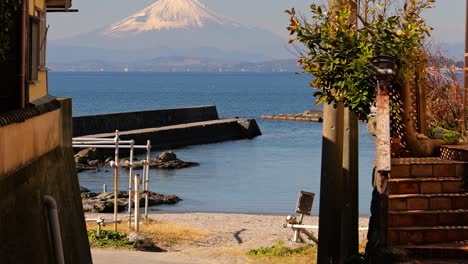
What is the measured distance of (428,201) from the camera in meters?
12.8

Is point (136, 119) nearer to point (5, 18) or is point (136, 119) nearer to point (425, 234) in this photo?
point (5, 18)

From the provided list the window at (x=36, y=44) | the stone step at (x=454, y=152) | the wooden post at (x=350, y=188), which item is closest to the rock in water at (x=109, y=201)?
the window at (x=36, y=44)

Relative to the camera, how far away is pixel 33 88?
52.0 feet

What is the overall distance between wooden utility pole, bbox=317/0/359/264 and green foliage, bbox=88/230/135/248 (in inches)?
211

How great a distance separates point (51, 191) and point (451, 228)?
496 centimetres

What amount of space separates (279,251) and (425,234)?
7708 millimetres

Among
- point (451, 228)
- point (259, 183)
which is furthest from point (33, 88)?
point (259, 183)

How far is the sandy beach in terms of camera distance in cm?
1956

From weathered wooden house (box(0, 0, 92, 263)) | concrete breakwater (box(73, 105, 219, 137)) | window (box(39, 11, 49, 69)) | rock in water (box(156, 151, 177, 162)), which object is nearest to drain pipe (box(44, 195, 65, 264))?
weathered wooden house (box(0, 0, 92, 263))

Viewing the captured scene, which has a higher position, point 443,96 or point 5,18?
point 5,18

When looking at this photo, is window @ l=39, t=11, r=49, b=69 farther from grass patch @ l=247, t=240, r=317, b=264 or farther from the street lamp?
the street lamp

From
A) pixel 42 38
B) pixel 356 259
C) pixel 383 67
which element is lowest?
pixel 356 259

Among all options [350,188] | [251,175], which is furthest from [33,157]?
[251,175]

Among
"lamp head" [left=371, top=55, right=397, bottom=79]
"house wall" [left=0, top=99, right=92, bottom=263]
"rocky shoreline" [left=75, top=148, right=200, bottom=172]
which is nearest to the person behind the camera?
"house wall" [left=0, top=99, right=92, bottom=263]
